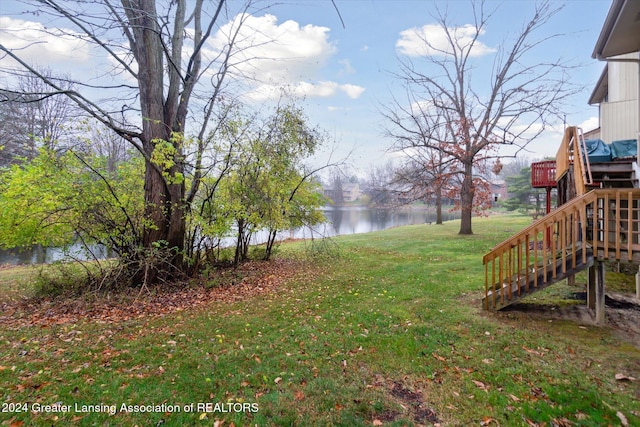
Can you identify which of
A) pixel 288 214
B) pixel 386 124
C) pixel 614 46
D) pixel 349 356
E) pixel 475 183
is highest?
pixel 386 124

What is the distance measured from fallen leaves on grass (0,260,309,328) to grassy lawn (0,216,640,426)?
0.57 feet

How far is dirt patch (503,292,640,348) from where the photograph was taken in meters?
4.23

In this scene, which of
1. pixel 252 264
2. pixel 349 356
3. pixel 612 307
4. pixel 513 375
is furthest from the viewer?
pixel 252 264

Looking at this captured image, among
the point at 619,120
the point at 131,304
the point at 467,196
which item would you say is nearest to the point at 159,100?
the point at 131,304

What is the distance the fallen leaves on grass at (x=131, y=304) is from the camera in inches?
193

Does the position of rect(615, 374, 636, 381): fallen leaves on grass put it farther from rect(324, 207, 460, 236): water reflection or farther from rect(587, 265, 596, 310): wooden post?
rect(324, 207, 460, 236): water reflection

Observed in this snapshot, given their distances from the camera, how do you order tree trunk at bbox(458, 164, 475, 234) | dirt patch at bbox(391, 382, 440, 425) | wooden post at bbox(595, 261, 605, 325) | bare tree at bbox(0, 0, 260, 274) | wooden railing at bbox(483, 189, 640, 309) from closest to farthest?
1. dirt patch at bbox(391, 382, 440, 425)
2. wooden railing at bbox(483, 189, 640, 309)
3. wooden post at bbox(595, 261, 605, 325)
4. bare tree at bbox(0, 0, 260, 274)
5. tree trunk at bbox(458, 164, 475, 234)

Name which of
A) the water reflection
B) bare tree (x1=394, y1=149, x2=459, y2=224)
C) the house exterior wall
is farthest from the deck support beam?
the water reflection

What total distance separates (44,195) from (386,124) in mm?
14532

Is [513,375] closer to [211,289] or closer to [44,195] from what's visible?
[211,289]

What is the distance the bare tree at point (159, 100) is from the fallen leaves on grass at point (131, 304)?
1.01m

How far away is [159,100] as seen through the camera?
6676mm

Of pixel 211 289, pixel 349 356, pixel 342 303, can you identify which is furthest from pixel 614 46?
pixel 211 289

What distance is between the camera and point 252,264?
9.05m
